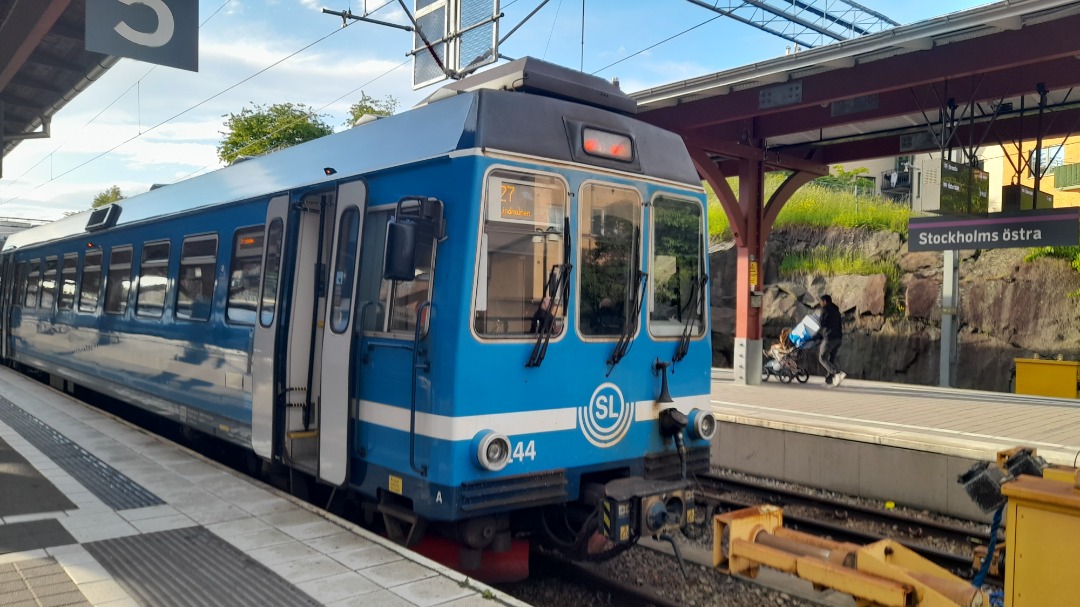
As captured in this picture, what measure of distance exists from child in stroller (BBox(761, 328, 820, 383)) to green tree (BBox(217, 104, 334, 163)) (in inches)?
626

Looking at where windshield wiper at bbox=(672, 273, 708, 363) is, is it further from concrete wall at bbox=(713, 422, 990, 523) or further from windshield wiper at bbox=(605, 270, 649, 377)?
concrete wall at bbox=(713, 422, 990, 523)

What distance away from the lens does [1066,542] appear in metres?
3.44

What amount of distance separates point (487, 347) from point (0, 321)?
1718cm

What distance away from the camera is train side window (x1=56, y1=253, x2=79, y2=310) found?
12805 mm

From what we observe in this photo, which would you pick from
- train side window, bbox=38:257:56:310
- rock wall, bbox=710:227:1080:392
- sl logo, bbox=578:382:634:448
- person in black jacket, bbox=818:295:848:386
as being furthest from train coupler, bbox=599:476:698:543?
rock wall, bbox=710:227:1080:392

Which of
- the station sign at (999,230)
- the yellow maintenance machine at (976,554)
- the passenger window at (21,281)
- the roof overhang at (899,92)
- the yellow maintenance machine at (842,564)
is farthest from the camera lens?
the passenger window at (21,281)

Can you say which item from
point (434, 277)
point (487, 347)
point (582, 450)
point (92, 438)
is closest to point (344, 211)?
point (434, 277)

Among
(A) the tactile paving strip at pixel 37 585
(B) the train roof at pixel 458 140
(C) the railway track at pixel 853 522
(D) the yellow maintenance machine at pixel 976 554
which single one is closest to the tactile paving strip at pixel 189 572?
(A) the tactile paving strip at pixel 37 585

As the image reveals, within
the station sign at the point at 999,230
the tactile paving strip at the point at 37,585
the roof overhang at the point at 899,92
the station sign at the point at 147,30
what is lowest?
the tactile paving strip at the point at 37,585

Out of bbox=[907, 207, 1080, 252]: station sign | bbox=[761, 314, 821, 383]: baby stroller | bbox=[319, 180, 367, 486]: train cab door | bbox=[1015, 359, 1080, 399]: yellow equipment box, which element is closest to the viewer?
bbox=[319, 180, 367, 486]: train cab door

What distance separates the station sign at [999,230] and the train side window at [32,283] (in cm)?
1529

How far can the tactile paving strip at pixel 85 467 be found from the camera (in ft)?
22.2

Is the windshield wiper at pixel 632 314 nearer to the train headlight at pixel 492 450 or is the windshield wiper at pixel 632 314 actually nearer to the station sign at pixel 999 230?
the train headlight at pixel 492 450

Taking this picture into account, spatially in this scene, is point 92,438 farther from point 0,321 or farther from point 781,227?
point 781,227
